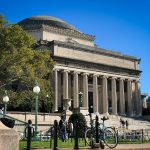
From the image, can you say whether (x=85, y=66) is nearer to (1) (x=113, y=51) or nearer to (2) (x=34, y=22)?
(1) (x=113, y=51)

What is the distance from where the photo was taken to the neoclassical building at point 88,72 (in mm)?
62013

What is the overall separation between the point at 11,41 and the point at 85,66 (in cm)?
3250

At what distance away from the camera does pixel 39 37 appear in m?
70.9

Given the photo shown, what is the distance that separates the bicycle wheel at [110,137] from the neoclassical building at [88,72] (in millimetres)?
45710

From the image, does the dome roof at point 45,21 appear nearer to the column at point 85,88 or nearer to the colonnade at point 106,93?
the column at point 85,88

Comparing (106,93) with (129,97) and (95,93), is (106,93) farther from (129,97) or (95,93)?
(129,97)

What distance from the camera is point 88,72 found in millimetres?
64625

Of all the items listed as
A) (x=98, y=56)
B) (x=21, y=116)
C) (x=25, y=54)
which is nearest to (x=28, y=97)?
(x=25, y=54)

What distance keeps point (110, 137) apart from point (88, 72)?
5257 cm

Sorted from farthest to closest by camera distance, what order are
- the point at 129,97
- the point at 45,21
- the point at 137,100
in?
the point at 45,21 → the point at 137,100 → the point at 129,97

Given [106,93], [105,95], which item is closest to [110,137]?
[105,95]

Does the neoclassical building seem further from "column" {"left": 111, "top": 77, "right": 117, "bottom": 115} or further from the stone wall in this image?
the stone wall

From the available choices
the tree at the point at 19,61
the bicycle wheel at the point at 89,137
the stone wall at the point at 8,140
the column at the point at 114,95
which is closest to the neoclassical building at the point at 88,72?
the column at the point at 114,95

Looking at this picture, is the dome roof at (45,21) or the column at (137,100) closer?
the column at (137,100)
